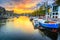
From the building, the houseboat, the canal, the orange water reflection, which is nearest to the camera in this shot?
the canal

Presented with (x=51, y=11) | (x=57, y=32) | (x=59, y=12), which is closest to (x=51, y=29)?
(x=57, y=32)

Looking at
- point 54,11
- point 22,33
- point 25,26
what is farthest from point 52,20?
point 54,11

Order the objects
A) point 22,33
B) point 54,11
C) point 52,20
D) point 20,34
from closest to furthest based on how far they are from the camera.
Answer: point 20,34
point 22,33
point 52,20
point 54,11

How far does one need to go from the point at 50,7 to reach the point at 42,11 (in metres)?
1.76

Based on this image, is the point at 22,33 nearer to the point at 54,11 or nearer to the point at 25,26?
the point at 25,26

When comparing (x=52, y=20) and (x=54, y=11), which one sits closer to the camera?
(x=52, y=20)

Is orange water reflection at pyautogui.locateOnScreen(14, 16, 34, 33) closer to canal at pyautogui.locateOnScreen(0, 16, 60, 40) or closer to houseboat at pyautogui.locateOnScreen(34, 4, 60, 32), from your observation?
canal at pyautogui.locateOnScreen(0, 16, 60, 40)

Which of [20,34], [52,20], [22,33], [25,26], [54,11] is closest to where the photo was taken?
[20,34]

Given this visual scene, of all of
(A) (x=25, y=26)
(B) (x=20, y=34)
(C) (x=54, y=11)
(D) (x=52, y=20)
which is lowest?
(A) (x=25, y=26)

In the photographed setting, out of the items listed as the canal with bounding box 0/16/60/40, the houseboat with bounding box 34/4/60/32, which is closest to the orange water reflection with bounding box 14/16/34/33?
the canal with bounding box 0/16/60/40

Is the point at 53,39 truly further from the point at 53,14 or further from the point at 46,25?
the point at 53,14

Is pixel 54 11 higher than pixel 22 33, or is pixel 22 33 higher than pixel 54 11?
pixel 54 11

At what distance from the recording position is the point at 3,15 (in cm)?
1995

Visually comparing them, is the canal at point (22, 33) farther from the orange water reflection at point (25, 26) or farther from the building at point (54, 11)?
the building at point (54, 11)
